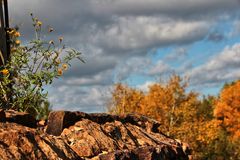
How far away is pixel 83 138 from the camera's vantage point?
10.1 m

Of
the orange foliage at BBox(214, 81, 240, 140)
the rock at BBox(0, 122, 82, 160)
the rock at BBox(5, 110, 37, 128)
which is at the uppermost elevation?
the rock at BBox(5, 110, 37, 128)

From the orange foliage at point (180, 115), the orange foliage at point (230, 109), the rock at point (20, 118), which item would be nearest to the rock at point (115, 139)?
the rock at point (20, 118)

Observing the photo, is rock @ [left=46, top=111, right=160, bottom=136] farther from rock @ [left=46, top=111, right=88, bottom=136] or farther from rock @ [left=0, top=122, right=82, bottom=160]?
rock @ [left=0, top=122, right=82, bottom=160]

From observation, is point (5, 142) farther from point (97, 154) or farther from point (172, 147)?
point (172, 147)

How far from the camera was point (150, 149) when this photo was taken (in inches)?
428

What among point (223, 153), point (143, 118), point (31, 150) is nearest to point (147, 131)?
point (143, 118)

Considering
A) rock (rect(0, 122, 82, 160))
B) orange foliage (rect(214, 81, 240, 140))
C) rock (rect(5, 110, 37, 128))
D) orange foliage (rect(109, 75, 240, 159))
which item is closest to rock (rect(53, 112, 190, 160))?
rock (rect(5, 110, 37, 128))

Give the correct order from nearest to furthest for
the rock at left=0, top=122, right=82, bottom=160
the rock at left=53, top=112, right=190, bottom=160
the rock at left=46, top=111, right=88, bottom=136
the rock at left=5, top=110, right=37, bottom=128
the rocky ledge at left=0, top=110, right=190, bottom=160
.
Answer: the rock at left=0, top=122, right=82, bottom=160 < the rocky ledge at left=0, top=110, right=190, bottom=160 < the rock at left=5, top=110, right=37, bottom=128 < the rock at left=53, top=112, right=190, bottom=160 < the rock at left=46, top=111, right=88, bottom=136

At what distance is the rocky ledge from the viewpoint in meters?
7.83

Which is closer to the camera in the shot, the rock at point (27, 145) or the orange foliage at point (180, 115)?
the rock at point (27, 145)

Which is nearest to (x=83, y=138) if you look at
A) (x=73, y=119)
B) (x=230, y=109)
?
(x=73, y=119)

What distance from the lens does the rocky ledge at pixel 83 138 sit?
25.7 feet

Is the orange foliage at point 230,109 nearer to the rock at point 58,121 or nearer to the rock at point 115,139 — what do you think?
the rock at point 115,139

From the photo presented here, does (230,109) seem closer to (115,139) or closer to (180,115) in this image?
(180,115)
